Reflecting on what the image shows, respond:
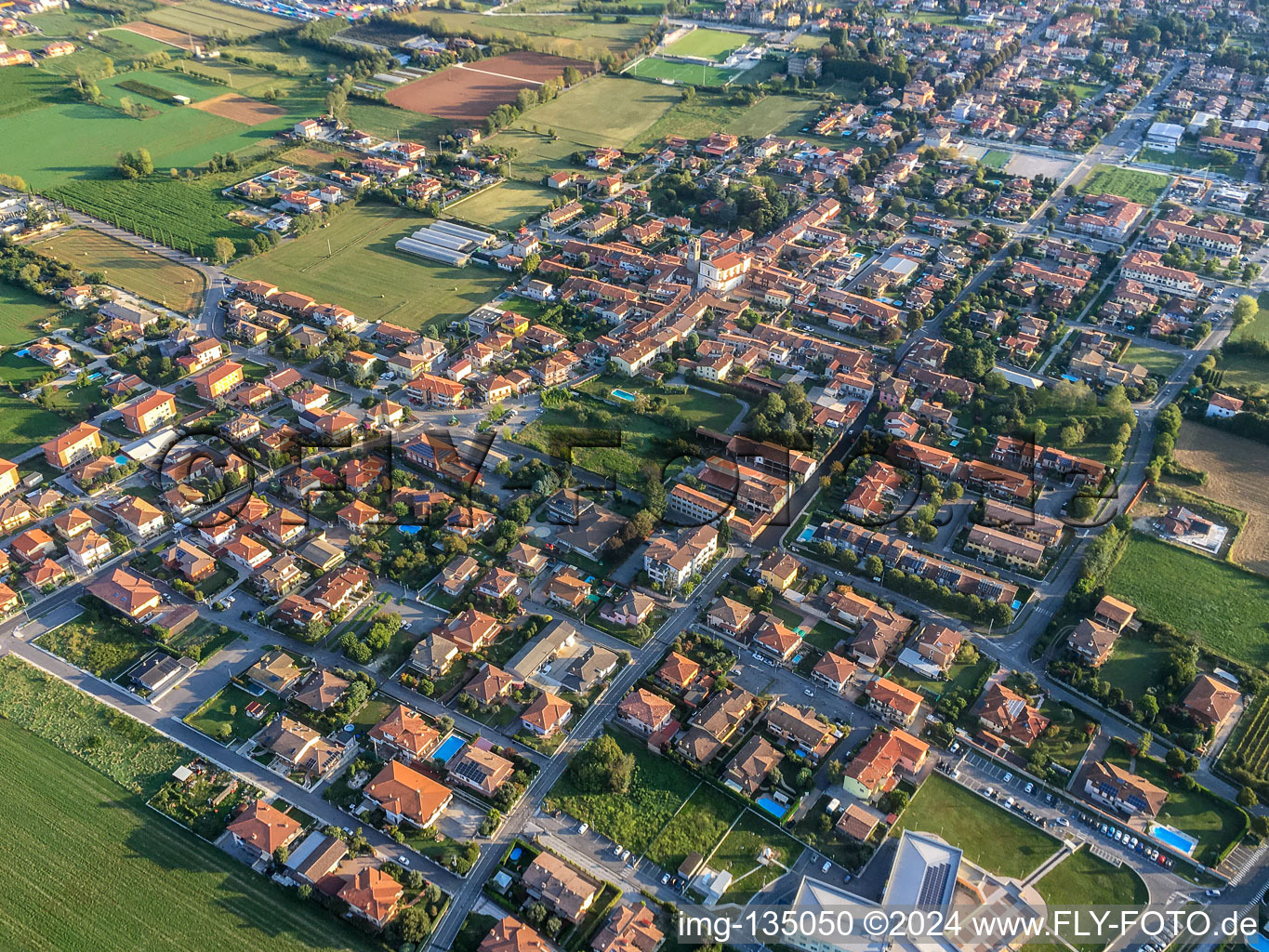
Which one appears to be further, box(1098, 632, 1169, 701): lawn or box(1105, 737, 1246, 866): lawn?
box(1098, 632, 1169, 701): lawn

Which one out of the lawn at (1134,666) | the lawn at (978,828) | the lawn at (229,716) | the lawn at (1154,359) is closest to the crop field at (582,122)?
the lawn at (1154,359)

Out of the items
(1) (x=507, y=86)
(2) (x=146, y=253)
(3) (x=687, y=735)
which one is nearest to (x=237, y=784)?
(3) (x=687, y=735)

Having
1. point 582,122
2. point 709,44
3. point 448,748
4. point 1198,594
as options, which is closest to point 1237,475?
point 1198,594

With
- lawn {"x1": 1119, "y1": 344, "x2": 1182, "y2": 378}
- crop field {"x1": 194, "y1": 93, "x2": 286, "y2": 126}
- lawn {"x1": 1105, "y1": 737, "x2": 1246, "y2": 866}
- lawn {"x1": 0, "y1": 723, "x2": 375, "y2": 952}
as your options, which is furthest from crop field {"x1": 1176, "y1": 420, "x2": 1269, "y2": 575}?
crop field {"x1": 194, "y1": 93, "x2": 286, "y2": 126}

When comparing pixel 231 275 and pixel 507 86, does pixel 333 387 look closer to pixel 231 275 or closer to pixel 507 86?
pixel 231 275

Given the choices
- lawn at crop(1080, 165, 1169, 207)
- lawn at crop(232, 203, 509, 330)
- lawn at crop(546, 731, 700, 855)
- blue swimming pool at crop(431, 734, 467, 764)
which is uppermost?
lawn at crop(232, 203, 509, 330)

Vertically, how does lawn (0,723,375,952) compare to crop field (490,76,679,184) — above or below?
below

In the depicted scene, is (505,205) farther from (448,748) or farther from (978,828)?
(978,828)

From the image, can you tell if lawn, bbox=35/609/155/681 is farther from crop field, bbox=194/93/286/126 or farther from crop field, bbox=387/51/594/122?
crop field, bbox=387/51/594/122
